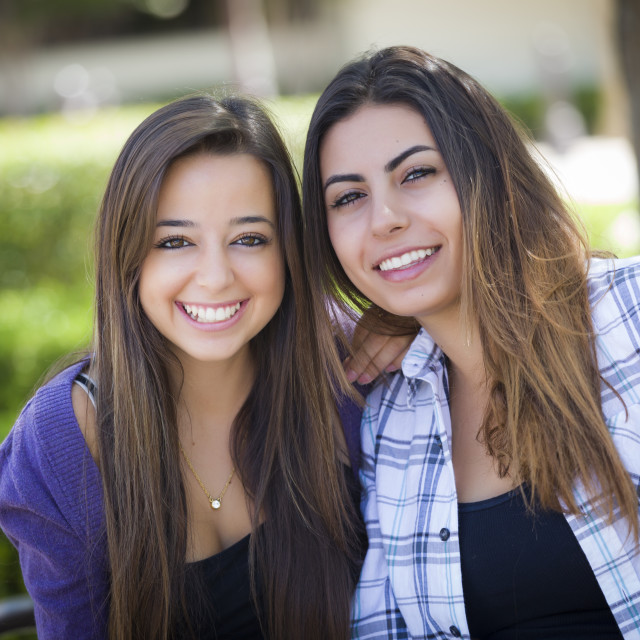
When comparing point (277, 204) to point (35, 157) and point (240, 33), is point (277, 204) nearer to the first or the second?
point (35, 157)

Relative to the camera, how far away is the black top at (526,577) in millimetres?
2309

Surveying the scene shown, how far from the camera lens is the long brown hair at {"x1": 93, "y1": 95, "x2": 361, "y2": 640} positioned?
2.53 m

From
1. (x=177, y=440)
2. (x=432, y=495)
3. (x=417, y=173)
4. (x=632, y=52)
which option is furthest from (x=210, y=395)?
(x=632, y=52)

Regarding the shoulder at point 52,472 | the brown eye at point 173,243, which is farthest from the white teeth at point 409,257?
the shoulder at point 52,472

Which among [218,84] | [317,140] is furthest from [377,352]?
[218,84]

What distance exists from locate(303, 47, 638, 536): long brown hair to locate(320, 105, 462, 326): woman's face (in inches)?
1.8

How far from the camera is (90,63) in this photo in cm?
2830

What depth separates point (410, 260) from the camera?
2.46 meters

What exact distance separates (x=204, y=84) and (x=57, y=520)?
81.4 feet

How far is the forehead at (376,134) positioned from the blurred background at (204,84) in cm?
51

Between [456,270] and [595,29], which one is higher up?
[595,29]

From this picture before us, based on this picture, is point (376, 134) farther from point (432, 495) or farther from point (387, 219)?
point (432, 495)

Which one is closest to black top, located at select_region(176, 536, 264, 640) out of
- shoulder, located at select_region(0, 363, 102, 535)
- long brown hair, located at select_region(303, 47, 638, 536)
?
shoulder, located at select_region(0, 363, 102, 535)

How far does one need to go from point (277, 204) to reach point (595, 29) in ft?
71.8
